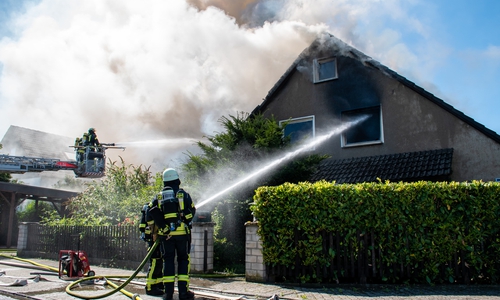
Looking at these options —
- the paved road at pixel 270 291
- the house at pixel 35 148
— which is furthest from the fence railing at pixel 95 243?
the house at pixel 35 148

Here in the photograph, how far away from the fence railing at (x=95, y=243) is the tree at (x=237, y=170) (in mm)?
1935

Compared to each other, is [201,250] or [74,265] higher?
[201,250]

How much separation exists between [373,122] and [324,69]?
2688 mm

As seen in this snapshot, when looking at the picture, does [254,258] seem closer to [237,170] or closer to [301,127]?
[237,170]

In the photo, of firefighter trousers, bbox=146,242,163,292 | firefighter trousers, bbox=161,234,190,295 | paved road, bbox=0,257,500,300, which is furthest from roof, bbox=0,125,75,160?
firefighter trousers, bbox=161,234,190,295

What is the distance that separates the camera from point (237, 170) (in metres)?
9.91

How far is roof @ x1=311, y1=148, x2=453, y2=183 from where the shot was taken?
11.2 m

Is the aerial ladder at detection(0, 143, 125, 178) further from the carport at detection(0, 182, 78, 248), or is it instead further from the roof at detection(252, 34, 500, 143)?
the roof at detection(252, 34, 500, 143)

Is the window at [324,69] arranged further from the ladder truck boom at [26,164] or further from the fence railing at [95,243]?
the ladder truck boom at [26,164]

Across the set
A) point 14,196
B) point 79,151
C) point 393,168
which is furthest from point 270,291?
point 14,196

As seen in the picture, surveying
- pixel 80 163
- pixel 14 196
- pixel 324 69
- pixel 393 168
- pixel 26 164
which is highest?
pixel 324 69

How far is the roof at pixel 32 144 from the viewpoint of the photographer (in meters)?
38.2

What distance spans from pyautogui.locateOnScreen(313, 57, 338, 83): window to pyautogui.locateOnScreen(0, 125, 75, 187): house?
31.7 m

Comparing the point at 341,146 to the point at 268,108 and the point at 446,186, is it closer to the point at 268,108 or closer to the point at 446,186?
the point at 268,108
